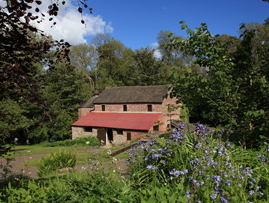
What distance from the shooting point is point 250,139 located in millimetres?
4984

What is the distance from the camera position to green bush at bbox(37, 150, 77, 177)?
834 centimetres

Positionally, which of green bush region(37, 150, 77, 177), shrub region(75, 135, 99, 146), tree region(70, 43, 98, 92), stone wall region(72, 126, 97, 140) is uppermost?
tree region(70, 43, 98, 92)

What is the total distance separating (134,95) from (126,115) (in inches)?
137

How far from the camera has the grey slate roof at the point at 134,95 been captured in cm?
2603

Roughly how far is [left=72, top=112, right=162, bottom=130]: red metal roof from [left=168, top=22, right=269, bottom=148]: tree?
53.5ft

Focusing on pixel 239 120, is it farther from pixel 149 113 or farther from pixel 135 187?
pixel 149 113

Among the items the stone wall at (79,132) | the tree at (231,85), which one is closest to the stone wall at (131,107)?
the stone wall at (79,132)

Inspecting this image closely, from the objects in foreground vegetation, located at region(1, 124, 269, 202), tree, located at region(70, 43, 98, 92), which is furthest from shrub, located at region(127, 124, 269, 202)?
tree, located at region(70, 43, 98, 92)

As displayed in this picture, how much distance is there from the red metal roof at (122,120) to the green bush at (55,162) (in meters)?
12.7

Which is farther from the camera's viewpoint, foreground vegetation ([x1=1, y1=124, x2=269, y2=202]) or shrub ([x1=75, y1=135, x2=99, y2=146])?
shrub ([x1=75, y1=135, x2=99, y2=146])

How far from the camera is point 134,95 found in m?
28.1

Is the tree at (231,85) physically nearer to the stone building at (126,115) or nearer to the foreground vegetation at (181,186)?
the foreground vegetation at (181,186)

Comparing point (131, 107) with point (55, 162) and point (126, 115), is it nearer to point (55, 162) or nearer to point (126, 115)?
point (126, 115)

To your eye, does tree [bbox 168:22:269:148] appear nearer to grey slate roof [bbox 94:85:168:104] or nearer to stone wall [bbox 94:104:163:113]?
grey slate roof [bbox 94:85:168:104]
